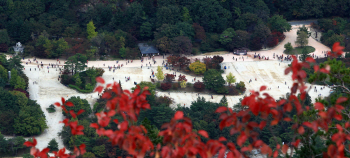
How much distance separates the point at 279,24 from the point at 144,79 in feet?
72.8

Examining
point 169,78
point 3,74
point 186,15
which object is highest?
point 186,15

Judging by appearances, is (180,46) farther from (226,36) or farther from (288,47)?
(288,47)

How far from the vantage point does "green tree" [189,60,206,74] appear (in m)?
51.3

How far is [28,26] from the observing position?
59.3 m

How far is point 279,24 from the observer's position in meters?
62.3

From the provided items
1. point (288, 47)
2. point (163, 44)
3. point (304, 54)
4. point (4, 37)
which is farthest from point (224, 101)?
point (4, 37)

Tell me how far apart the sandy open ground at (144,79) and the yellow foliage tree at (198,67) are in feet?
2.87

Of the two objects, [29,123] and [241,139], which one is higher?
[241,139]

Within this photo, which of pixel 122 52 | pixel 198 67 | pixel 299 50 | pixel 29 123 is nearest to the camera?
pixel 29 123

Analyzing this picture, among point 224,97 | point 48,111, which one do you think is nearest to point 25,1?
point 48,111

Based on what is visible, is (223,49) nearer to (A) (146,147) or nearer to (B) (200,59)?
(B) (200,59)

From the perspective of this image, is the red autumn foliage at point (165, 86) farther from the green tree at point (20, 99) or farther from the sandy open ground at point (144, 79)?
the green tree at point (20, 99)

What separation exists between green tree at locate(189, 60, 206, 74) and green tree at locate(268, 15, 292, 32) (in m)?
16.1

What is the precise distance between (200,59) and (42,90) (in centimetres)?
1938
